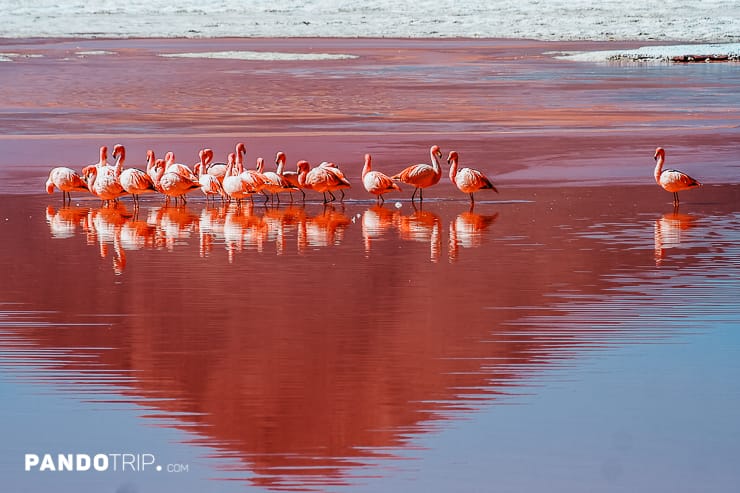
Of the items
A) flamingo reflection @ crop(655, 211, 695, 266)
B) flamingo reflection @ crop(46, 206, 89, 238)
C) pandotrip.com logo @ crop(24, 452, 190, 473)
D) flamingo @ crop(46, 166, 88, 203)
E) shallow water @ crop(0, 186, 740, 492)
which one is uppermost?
flamingo @ crop(46, 166, 88, 203)

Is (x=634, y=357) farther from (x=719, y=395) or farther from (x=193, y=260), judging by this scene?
(x=193, y=260)

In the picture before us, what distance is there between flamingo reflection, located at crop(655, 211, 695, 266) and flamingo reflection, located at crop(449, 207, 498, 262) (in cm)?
155

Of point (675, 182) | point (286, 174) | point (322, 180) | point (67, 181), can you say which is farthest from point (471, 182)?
point (67, 181)

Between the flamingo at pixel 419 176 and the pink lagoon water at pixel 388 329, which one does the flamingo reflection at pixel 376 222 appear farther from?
the flamingo at pixel 419 176

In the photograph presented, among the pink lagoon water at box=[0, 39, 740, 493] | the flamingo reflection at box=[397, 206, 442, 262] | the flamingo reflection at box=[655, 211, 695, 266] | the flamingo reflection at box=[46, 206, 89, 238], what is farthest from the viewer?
the flamingo reflection at box=[46, 206, 89, 238]

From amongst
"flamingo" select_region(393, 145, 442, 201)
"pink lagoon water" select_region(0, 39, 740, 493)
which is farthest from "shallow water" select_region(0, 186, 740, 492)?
"flamingo" select_region(393, 145, 442, 201)

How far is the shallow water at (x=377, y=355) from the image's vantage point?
6.33m

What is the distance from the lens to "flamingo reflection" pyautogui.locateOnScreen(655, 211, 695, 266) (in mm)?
12195

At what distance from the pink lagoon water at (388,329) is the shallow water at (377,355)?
0.02 m

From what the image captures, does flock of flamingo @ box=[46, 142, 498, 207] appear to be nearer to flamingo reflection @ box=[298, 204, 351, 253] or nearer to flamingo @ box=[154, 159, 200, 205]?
flamingo @ box=[154, 159, 200, 205]

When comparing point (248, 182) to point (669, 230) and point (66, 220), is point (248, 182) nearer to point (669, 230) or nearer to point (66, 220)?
point (66, 220)

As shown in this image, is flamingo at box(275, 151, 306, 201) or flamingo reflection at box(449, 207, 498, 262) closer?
flamingo reflection at box(449, 207, 498, 262)

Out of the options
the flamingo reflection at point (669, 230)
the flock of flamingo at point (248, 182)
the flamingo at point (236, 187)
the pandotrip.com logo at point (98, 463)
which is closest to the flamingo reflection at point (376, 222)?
the flock of flamingo at point (248, 182)

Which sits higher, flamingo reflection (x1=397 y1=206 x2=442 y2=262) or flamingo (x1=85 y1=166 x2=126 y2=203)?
flamingo (x1=85 y1=166 x2=126 y2=203)
